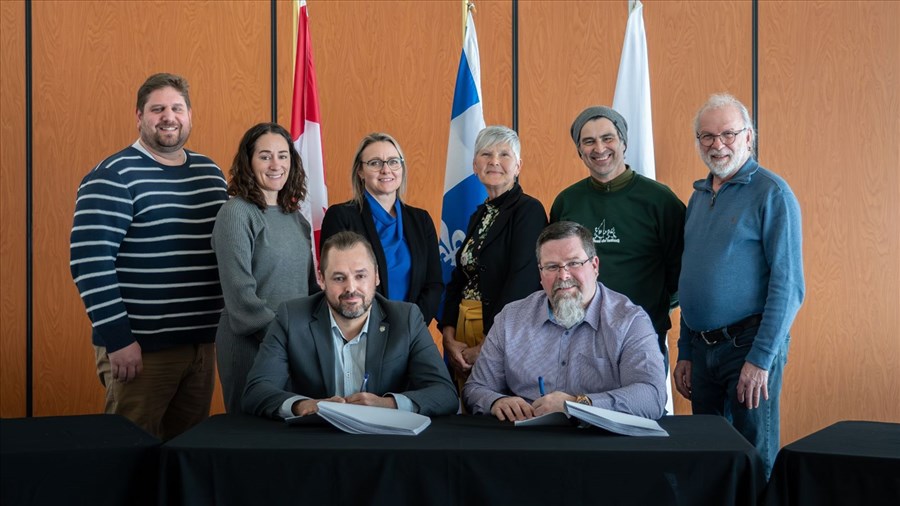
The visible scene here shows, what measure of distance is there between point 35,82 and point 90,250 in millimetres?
2090

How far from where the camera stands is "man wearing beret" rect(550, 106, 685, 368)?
3.05 metres

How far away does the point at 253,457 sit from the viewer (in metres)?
1.86

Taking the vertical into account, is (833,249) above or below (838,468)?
above

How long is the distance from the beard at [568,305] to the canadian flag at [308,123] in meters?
1.82

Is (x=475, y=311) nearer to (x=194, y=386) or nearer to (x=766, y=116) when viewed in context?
(x=194, y=386)

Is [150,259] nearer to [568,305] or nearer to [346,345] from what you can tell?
[346,345]

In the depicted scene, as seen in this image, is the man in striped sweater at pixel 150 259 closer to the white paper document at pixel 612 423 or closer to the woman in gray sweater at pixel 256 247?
the woman in gray sweater at pixel 256 247

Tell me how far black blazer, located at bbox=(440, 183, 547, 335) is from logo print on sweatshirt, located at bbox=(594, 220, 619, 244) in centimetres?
21

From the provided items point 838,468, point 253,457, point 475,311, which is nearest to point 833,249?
point 475,311

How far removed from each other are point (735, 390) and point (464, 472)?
121 centimetres

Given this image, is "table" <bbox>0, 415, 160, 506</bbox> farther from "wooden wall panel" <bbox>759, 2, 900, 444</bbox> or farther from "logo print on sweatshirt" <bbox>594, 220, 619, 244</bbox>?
"wooden wall panel" <bbox>759, 2, 900, 444</bbox>

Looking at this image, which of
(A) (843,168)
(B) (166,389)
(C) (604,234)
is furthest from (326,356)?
(A) (843,168)

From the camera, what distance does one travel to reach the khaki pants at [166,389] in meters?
3.05

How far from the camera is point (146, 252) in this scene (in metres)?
3.01
